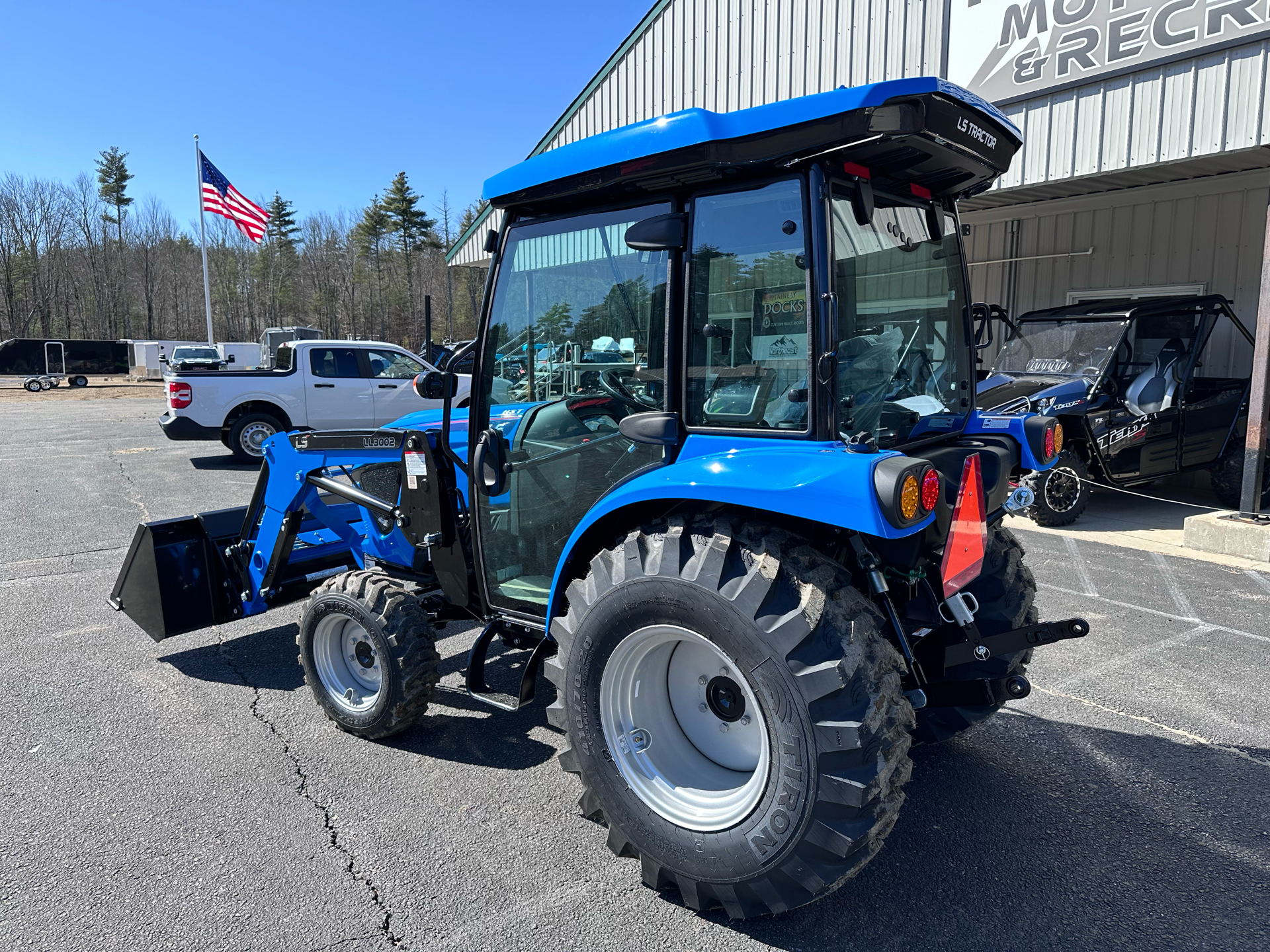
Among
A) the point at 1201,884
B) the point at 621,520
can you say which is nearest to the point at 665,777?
the point at 621,520

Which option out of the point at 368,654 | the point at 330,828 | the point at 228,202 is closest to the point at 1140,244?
the point at 368,654

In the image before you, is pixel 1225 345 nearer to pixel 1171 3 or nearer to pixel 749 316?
pixel 1171 3

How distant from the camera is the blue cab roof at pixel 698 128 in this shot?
2.32 meters

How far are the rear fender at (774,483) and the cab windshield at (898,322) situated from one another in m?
0.22

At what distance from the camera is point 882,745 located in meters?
2.25

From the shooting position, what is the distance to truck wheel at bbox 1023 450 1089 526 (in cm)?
821

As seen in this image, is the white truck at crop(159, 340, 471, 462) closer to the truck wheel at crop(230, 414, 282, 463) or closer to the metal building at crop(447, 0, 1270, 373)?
the truck wheel at crop(230, 414, 282, 463)

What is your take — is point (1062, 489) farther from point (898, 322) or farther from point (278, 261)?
point (278, 261)

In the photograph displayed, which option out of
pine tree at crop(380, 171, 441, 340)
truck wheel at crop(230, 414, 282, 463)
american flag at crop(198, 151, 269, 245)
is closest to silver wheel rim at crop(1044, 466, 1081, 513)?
truck wheel at crop(230, 414, 282, 463)

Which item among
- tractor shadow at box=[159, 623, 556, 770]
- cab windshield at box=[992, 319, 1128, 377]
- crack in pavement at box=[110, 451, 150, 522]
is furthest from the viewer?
crack in pavement at box=[110, 451, 150, 522]

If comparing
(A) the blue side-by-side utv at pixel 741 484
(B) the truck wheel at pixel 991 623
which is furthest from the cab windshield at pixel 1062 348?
(A) the blue side-by-side utv at pixel 741 484

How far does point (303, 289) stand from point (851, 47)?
5815 centimetres

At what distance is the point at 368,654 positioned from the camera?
147 inches

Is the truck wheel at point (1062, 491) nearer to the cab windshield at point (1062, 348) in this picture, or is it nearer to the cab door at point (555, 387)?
the cab windshield at point (1062, 348)
